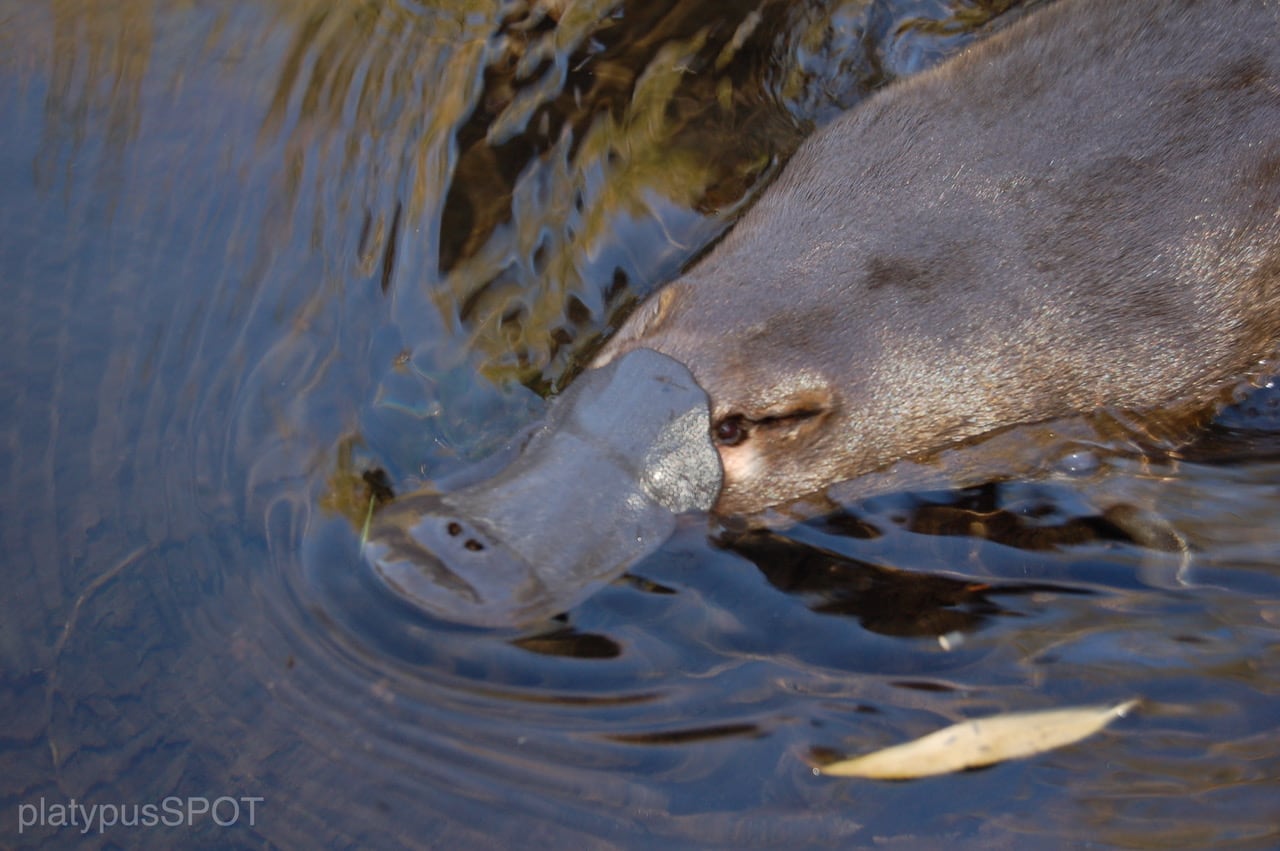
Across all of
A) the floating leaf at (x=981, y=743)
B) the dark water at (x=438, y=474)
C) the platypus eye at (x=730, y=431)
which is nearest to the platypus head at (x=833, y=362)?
the platypus eye at (x=730, y=431)

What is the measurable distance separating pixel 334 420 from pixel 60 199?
3.69ft

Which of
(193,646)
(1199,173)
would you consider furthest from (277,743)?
(1199,173)

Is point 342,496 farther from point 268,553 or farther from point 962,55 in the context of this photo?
point 962,55

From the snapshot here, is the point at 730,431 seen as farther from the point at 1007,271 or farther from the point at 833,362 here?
the point at 1007,271

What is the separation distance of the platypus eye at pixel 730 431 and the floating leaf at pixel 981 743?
0.85m

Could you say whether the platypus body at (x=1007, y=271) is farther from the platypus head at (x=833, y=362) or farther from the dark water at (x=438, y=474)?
the dark water at (x=438, y=474)

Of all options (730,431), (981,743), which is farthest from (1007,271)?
(981,743)

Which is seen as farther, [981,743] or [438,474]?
[438,474]

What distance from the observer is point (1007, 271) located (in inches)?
126

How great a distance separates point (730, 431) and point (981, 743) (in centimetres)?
93

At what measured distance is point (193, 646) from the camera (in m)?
2.67

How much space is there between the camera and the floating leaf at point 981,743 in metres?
Result: 2.59

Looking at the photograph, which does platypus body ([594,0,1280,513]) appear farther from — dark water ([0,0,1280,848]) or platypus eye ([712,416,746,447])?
dark water ([0,0,1280,848])

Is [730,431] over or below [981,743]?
over
